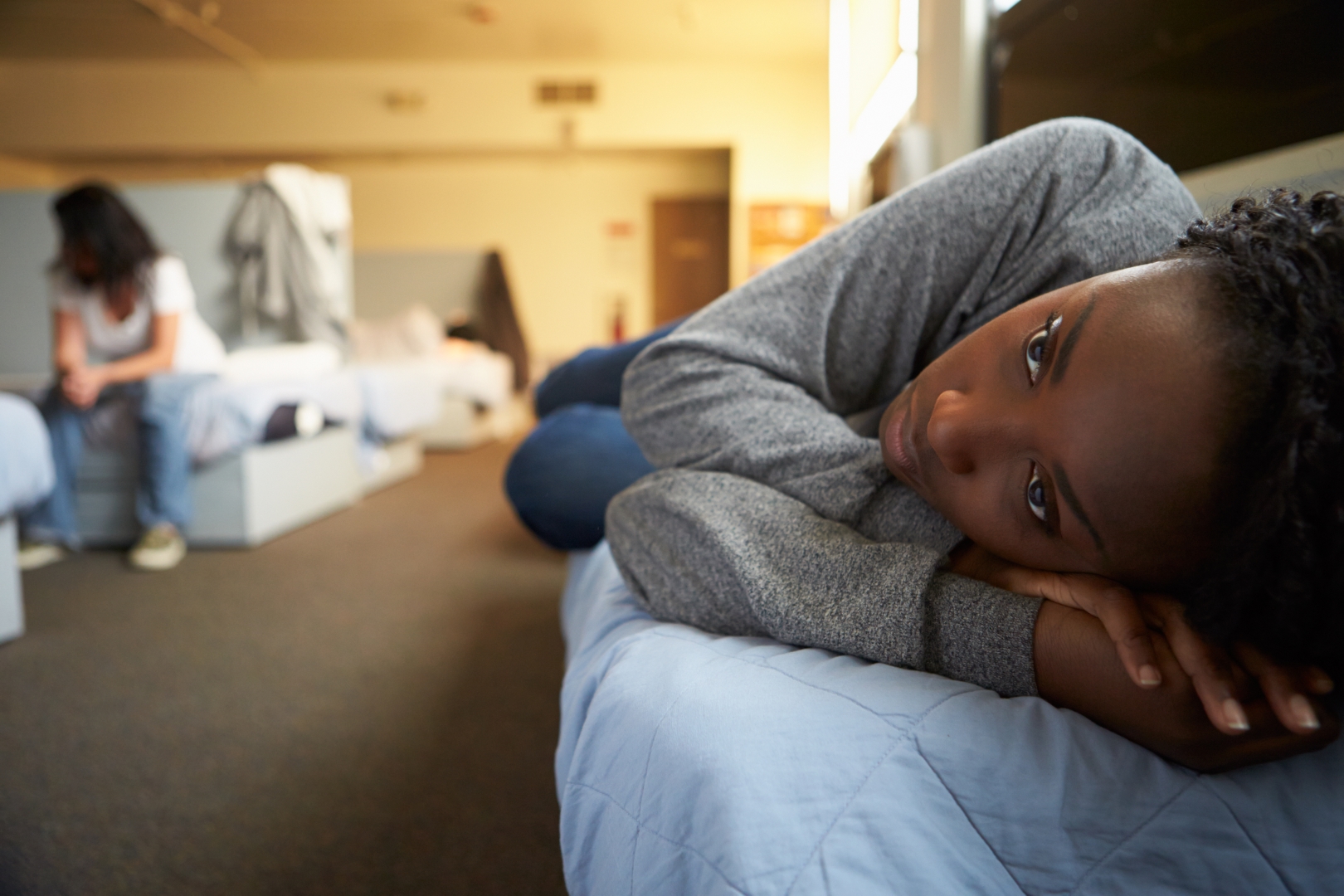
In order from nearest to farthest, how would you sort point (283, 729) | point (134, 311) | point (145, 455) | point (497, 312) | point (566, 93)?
point (283, 729) → point (145, 455) → point (134, 311) → point (566, 93) → point (497, 312)

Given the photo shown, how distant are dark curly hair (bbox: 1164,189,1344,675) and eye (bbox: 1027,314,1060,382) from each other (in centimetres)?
8

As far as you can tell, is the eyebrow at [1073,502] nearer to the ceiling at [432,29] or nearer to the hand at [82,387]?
the hand at [82,387]

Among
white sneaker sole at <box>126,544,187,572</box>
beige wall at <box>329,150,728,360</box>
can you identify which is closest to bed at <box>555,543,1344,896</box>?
white sneaker sole at <box>126,544,187,572</box>

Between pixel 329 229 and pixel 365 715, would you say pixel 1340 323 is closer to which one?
pixel 365 715

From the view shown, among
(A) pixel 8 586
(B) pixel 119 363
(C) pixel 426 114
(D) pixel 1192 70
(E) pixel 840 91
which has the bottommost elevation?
(A) pixel 8 586

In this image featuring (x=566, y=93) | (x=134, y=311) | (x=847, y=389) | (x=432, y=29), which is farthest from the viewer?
(x=566, y=93)

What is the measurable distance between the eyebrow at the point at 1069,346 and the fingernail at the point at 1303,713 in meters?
0.18

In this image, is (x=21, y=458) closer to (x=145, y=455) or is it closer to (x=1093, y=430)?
(x=145, y=455)

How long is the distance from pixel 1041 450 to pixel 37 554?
2685 millimetres

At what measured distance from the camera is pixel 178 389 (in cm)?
232

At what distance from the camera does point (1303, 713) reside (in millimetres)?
357

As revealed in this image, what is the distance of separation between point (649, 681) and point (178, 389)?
234cm

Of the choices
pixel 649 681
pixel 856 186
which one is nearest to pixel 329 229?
pixel 856 186

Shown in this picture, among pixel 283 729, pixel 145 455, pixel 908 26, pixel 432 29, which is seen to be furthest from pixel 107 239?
pixel 432 29
